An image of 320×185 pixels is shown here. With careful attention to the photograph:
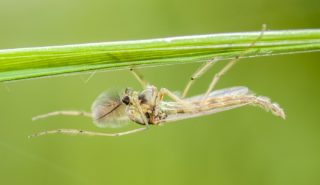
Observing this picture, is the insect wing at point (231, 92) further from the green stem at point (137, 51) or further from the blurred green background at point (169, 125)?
the blurred green background at point (169, 125)


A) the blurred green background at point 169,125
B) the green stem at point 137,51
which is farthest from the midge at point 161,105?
the blurred green background at point 169,125

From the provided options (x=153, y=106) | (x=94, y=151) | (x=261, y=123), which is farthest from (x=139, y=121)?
(x=261, y=123)

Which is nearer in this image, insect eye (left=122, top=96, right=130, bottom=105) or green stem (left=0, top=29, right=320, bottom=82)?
green stem (left=0, top=29, right=320, bottom=82)

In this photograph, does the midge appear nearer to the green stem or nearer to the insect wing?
the insect wing

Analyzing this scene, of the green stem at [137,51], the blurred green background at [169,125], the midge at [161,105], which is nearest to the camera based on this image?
the green stem at [137,51]

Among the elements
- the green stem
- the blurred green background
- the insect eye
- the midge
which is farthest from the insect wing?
the blurred green background

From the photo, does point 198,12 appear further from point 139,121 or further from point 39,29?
point 139,121
